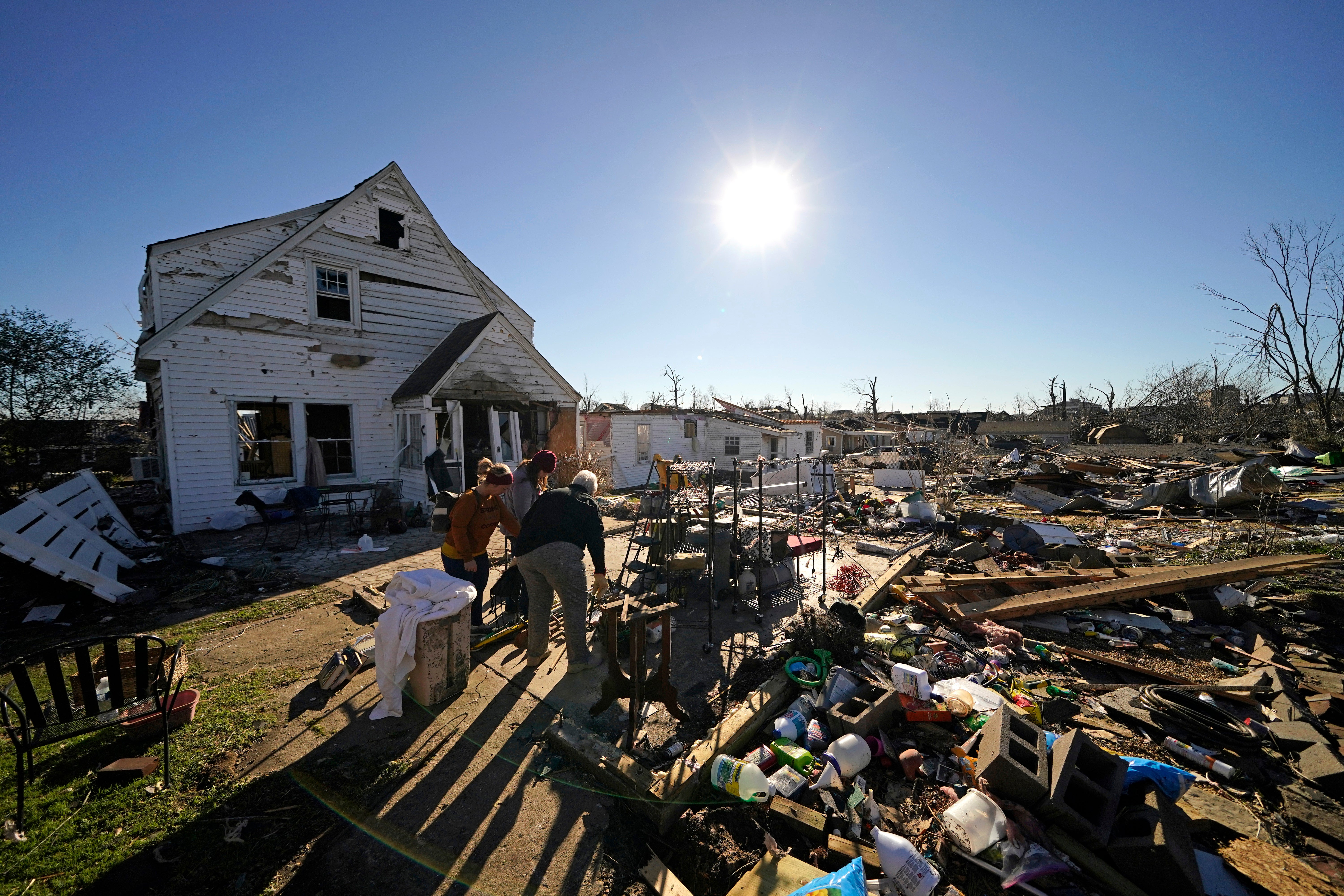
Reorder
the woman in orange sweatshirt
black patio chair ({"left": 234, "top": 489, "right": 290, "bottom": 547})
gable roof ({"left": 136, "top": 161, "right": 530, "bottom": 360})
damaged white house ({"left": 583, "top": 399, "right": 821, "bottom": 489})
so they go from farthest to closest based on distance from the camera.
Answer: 1. damaged white house ({"left": 583, "top": 399, "right": 821, "bottom": 489})
2. gable roof ({"left": 136, "top": 161, "right": 530, "bottom": 360})
3. black patio chair ({"left": 234, "top": 489, "right": 290, "bottom": 547})
4. the woman in orange sweatshirt

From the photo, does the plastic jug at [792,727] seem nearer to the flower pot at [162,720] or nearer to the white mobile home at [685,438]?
the flower pot at [162,720]

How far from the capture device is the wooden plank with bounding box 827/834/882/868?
8.73 feet

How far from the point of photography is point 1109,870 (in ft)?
8.42

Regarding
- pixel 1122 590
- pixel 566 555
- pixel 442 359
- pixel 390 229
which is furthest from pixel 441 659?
pixel 390 229

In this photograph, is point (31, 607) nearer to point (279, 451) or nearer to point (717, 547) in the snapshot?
point (279, 451)

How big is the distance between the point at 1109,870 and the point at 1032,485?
15149mm

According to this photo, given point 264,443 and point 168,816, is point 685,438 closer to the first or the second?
point 264,443

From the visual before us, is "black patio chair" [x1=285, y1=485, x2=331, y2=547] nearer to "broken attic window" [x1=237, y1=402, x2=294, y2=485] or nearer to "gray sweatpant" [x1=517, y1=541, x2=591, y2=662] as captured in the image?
"broken attic window" [x1=237, y1=402, x2=294, y2=485]

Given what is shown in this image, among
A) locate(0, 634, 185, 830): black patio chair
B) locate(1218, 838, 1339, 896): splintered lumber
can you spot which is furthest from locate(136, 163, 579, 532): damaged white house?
locate(1218, 838, 1339, 896): splintered lumber

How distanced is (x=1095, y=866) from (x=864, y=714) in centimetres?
135

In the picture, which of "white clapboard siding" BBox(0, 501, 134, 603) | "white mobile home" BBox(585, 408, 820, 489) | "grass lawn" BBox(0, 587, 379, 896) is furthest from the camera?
"white mobile home" BBox(585, 408, 820, 489)

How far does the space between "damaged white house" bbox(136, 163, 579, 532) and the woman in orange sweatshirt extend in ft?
21.4

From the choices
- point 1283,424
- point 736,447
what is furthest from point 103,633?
point 1283,424

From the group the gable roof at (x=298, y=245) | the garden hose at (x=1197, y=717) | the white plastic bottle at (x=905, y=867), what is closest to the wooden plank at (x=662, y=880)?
the white plastic bottle at (x=905, y=867)
